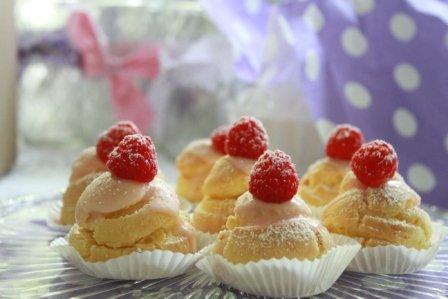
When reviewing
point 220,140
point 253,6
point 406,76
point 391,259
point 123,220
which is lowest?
point 391,259

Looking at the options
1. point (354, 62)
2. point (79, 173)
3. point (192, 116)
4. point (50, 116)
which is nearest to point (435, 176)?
point (354, 62)

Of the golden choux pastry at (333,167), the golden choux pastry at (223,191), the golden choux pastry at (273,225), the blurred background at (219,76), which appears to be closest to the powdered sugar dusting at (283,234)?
the golden choux pastry at (273,225)

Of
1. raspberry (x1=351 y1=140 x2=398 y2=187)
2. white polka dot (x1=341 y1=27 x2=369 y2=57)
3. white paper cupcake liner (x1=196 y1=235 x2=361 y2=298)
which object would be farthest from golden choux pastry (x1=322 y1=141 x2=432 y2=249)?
white polka dot (x1=341 y1=27 x2=369 y2=57)

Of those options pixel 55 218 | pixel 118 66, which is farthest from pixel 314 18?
pixel 55 218

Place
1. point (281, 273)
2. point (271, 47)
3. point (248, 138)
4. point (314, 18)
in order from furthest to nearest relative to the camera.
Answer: point (271, 47), point (314, 18), point (248, 138), point (281, 273)

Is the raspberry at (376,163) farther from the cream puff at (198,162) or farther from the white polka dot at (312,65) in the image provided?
the white polka dot at (312,65)

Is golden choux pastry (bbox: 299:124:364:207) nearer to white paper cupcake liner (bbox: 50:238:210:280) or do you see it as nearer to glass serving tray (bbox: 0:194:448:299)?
glass serving tray (bbox: 0:194:448:299)

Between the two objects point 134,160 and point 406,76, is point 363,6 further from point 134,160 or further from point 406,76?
point 134,160
